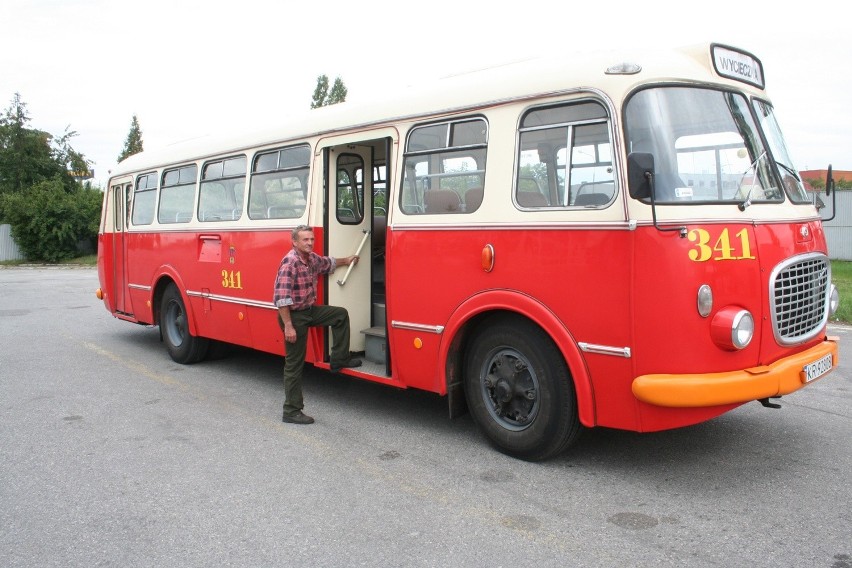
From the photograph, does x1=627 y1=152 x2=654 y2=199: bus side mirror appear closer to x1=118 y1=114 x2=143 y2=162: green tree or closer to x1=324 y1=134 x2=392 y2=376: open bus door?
x1=324 y1=134 x2=392 y2=376: open bus door

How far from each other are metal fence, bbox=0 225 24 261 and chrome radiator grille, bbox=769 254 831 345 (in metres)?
38.5

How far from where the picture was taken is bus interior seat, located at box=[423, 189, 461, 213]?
547 centimetres

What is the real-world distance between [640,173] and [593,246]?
21.8 inches

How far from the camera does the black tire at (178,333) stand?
9.01 metres

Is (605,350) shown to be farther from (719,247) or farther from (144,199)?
(144,199)

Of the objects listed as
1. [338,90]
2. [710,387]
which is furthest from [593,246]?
[338,90]

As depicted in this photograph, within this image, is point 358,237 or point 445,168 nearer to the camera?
point 445,168

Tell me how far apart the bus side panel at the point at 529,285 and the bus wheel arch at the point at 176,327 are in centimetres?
394

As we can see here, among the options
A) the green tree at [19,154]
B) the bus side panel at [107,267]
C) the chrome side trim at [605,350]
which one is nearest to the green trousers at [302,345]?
the chrome side trim at [605,350]

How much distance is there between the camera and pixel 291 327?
20.2 ft

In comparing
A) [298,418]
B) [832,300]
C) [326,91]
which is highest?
[326,91]

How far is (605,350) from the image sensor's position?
4.52 meters

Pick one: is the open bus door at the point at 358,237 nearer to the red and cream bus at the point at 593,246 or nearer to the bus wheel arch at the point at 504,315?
the red and cream bus at the point at 593,246

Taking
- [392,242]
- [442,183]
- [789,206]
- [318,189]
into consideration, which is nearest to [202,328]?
[318,189]
